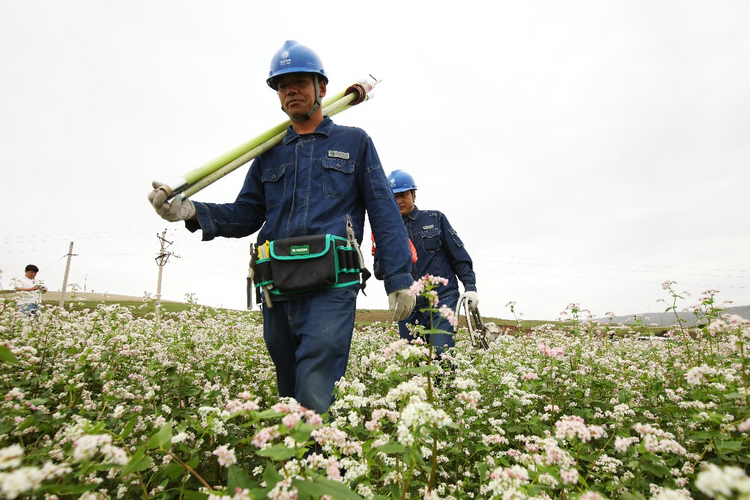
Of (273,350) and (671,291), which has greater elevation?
(671,291)

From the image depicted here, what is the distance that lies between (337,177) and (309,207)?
0.37 m

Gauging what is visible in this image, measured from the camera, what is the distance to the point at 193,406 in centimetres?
404

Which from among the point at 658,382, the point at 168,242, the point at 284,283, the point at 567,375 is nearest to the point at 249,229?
the point at 284,283

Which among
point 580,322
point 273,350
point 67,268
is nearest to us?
point 273,350

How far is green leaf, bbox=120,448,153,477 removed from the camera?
4.50 ft

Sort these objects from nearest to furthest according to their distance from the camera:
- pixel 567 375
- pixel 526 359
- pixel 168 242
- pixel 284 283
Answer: pixel 284 283 → pixel 567 375 → pixel 526 359 → pixel 168 242

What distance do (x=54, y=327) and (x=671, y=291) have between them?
319 inches

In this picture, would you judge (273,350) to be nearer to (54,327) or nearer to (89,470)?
(89,470)

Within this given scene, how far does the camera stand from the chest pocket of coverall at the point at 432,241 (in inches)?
249

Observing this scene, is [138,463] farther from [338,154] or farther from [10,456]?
[338,154]

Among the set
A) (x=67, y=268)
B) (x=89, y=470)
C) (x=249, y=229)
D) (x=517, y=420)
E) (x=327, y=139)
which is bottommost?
(x=517, y=420)

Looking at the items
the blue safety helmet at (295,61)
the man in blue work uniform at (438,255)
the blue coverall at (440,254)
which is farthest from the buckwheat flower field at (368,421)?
the blue safety helmet at (295,61)

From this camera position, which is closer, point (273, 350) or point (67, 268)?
point (273, 350)

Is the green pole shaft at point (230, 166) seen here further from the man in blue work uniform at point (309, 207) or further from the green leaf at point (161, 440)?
the green leaf at point (161, 440)
